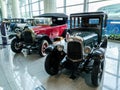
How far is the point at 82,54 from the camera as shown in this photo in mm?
2980

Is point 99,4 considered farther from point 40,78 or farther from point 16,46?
point 40,78

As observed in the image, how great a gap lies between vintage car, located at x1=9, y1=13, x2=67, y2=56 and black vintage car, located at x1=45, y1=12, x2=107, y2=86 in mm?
1377

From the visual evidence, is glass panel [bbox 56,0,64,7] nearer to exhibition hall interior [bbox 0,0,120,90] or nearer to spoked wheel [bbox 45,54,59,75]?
exhibition hall interior [bbox 0,0,120,90]

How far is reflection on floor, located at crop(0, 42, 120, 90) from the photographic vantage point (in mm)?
2784

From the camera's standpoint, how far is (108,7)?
313 inches

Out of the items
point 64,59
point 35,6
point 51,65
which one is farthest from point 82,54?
point 35,6

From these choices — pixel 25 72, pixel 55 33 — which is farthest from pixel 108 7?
pixel 25 72

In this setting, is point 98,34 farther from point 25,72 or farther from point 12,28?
point 12,28

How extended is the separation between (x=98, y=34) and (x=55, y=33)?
270 cm

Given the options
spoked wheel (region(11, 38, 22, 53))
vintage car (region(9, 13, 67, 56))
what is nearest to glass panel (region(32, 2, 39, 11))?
vintage car (region(9, 13, 67, 56))

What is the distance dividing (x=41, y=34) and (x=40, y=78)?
2.42 metres

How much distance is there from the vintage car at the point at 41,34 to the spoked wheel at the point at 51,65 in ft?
4.38

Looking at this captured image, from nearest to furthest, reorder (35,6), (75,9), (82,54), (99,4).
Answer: (82,54)
(99,4)
(75,9)
(35,6)

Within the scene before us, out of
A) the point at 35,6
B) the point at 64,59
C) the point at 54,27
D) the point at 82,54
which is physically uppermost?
the point at 35,6
